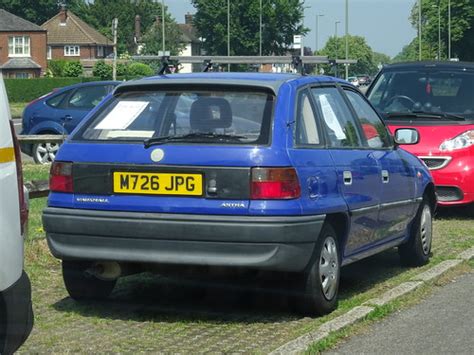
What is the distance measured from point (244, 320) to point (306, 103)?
1.61 m

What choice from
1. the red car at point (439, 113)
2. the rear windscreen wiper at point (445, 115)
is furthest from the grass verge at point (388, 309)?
the rear windscreen wiper at point (445, 115)

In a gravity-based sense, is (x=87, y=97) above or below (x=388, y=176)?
above

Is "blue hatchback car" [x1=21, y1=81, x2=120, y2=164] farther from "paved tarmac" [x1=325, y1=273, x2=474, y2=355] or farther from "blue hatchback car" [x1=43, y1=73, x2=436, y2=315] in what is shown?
"paved tarmac" [x1=325, y1=273, x2=474, y2=355]

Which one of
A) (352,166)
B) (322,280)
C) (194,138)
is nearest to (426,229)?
(352,166)

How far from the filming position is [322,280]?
22.2ft

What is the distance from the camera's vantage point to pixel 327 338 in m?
6.05

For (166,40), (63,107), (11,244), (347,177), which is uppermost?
(166,40)

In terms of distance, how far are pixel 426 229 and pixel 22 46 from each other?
326ft

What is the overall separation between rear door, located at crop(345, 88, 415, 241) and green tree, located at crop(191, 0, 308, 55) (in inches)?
2990

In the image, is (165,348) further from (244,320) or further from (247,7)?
(247,7)

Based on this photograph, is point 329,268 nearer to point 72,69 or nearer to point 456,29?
point 72,69

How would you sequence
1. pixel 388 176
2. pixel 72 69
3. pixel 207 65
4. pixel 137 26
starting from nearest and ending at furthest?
pixel 388 176 < pixel 207 65 < pixel 72 69 < pixel 137 26

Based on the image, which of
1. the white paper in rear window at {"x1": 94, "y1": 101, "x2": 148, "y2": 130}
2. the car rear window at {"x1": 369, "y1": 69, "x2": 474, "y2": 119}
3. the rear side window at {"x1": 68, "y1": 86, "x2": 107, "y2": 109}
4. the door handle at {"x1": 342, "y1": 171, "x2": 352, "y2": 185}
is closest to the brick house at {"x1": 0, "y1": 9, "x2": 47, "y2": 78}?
the rear side window at {"x1": 68, "y1": 86, "x2": 107, "y2": 109}

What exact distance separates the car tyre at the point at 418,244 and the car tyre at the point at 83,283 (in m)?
2.93
